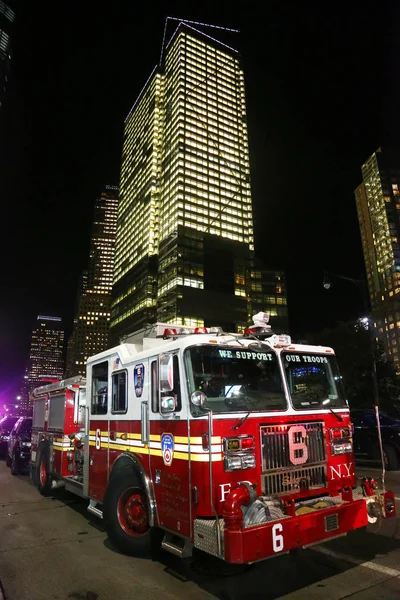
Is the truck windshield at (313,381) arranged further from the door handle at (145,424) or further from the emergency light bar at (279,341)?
the door handle at (145,424)

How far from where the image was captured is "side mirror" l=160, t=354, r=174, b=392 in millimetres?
4816

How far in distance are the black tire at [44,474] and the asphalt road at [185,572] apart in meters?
2.73

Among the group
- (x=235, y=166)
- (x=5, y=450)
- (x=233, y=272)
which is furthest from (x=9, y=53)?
(x=5, y=450)

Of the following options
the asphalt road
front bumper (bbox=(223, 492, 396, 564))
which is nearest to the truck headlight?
front bumper (bbox=(223, 492, 396, 564))

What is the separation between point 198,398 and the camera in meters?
4.30

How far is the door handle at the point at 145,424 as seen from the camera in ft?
17.5

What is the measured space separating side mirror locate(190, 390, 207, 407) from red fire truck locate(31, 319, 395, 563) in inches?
0.7

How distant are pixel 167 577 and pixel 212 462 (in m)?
1.77

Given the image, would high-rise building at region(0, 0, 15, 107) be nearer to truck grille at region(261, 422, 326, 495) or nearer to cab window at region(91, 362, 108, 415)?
cab window at region(91, 362, 108, 415)

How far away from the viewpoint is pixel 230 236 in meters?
127

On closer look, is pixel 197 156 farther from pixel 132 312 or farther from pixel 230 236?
pixel 132 312

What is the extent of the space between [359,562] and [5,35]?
14778 centimetres

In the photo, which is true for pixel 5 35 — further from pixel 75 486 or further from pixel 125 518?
pixel 125 518

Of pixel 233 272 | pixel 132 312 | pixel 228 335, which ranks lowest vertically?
pixel 228 335
